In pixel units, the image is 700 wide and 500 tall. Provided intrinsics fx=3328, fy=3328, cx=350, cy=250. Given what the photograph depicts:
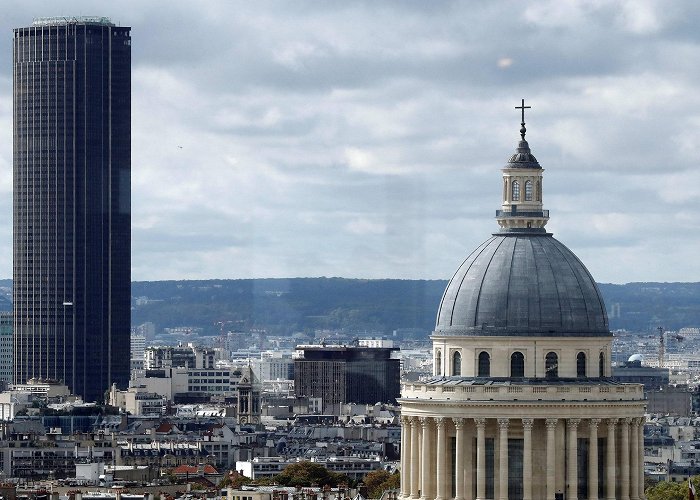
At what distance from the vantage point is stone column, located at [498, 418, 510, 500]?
104m

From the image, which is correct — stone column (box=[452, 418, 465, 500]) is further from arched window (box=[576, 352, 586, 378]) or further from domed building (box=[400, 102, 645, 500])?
arched window (box=[576, 352, 586, 378])

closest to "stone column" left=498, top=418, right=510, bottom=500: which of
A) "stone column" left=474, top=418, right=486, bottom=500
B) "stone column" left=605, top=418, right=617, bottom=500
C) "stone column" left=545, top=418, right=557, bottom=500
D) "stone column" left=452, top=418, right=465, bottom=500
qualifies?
"stone column" left=474, top=418, right=486, bottom=500

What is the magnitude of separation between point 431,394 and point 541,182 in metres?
8.81

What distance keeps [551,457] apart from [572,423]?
1.26m

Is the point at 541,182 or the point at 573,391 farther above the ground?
the point at 541,182

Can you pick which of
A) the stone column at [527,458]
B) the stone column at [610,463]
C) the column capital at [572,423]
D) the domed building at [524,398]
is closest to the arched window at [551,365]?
the domed building at [524,398]

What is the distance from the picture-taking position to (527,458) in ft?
341

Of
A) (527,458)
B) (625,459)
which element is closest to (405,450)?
(527,458)

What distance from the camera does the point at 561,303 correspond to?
345ft

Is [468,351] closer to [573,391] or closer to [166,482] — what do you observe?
[573,391]

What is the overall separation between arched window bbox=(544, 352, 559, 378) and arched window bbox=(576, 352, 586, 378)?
29.6 inches

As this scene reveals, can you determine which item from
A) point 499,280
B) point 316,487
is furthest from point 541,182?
point 316,487

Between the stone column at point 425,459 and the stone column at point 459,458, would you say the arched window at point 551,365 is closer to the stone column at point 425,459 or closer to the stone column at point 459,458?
the stone column at point 459,458

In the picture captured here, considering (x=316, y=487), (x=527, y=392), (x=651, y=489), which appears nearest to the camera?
(x=527, y=392)
